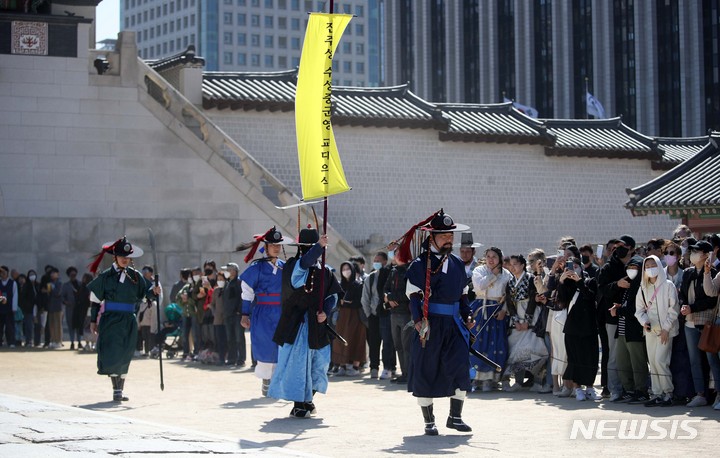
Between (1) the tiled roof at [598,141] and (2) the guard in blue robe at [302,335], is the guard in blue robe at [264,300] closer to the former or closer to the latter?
(2) the guard in blue robe at [302,335]

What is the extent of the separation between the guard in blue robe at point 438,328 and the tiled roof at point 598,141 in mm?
25745

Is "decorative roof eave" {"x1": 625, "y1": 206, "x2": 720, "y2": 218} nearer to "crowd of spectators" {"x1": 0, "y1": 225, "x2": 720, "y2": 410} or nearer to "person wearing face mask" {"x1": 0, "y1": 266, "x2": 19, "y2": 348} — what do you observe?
"crowd of spectators" {"x1": 0, "y1": 225, "x2": 720, "y2": 410}

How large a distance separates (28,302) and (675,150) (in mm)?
23253

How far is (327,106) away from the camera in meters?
11.5

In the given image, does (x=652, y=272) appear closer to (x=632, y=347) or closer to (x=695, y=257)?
(x=695, y=257)

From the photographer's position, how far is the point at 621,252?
12.7 metres

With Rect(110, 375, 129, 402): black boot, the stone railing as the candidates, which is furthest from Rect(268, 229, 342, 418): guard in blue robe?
the stone railing

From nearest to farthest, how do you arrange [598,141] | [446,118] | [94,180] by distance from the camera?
[94,180] < [446,118] < [598,141]

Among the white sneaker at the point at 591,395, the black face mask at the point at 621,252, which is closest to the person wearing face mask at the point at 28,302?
the white sneaker at the point at 591,395

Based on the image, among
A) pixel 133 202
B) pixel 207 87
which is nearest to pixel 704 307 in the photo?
pixel 133 202

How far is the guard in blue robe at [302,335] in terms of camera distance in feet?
37.5

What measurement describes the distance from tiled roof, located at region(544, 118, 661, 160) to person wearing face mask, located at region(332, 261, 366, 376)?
18921 mm

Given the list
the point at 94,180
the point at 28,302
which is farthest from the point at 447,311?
the point at 94,180

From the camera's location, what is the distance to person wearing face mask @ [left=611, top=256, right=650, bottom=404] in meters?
12.3
